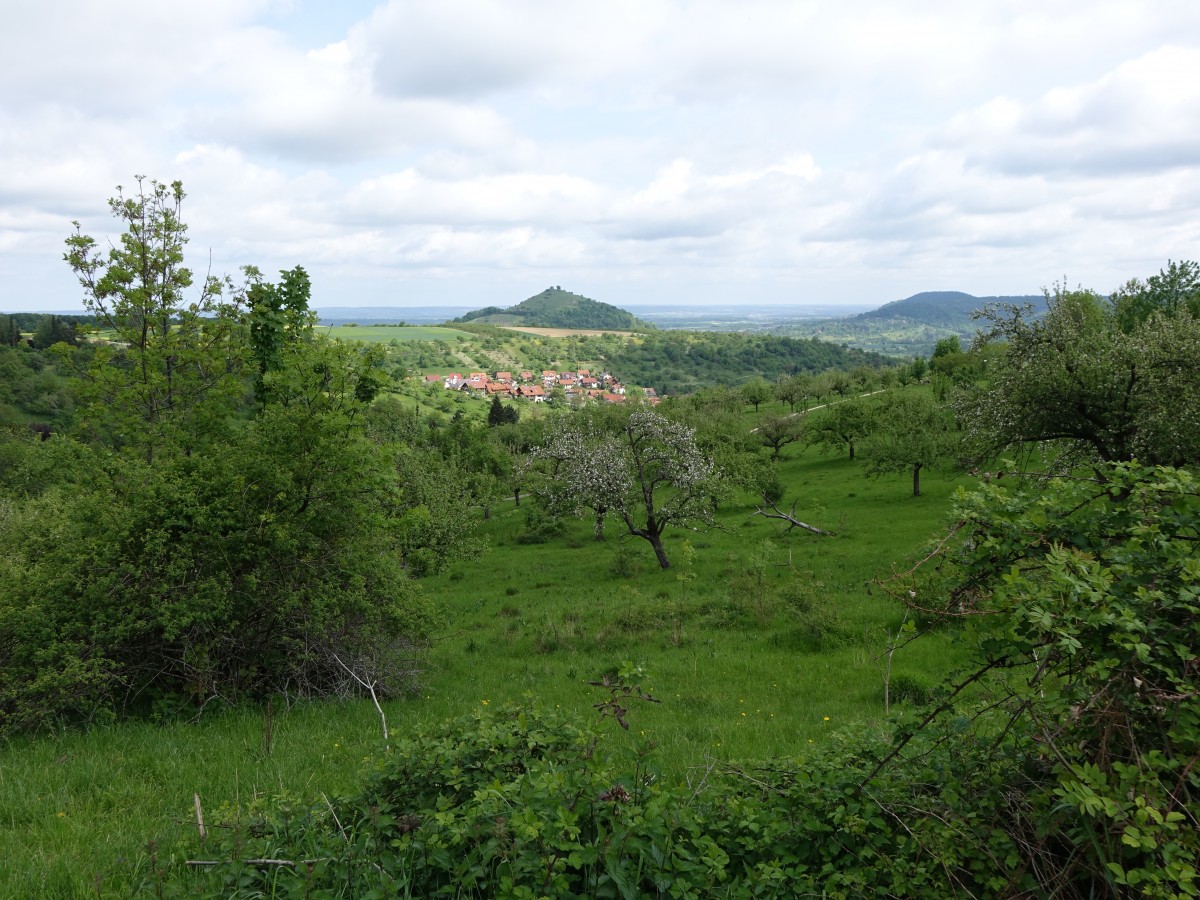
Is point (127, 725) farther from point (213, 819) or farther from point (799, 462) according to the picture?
point (799, 462)

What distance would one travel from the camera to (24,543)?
1189cm

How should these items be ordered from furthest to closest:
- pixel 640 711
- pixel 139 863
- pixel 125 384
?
pixel 125 384 → pixel 640 711 → pixel 139 863

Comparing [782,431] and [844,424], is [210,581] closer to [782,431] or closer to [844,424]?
[844,424]

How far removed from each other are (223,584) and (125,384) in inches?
264

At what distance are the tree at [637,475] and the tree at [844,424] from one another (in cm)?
3169

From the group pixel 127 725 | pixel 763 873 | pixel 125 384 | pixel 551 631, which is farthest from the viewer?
pixel 551 631

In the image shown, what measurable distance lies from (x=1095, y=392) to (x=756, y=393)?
78.3 metres

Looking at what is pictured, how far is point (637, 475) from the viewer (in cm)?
2844

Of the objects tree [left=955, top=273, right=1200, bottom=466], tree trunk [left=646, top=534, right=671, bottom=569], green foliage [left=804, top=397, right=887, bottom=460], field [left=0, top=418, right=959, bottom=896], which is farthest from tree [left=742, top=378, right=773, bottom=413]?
tree [left=955, top=273, right=1200, bottom=466]

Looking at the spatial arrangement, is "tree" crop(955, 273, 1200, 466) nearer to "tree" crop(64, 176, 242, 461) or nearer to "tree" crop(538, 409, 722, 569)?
"tree" crop(538, 409, 722, 569)

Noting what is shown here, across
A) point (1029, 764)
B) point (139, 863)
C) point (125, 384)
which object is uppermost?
point (125, 384)

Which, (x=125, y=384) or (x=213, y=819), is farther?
(x=125, y=384)

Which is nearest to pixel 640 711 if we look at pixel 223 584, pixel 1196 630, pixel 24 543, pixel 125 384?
pixel 223 584

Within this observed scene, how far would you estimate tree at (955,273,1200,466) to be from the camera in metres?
15.5
